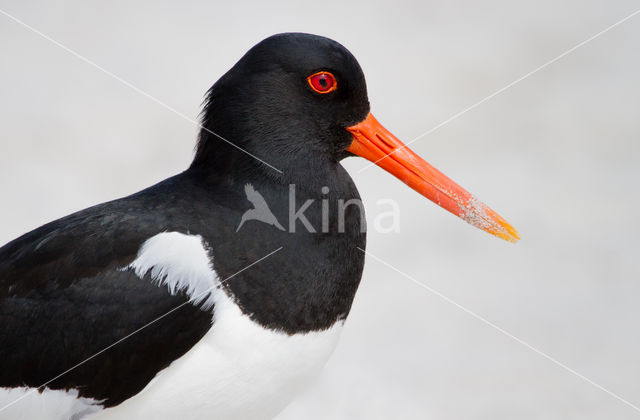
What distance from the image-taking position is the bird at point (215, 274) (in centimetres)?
264

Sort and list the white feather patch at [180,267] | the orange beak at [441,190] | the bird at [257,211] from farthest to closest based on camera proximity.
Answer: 1. the orange beak at [441,190]
2. the bird at [257,211]
3. the white feather patch at [180,267]

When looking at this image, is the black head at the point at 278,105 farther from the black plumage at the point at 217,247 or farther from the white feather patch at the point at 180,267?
the white feather patch at the point at 180,267

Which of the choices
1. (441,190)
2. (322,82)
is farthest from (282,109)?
(441,190)

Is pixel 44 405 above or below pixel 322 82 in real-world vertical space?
below

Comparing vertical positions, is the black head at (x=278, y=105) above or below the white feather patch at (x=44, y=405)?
above

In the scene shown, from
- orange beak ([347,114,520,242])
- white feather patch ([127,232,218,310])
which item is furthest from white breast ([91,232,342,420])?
orange beak ([347,114,520,242])

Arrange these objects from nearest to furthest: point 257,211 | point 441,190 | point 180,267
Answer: point 180,267, point 257,211, point 441,190

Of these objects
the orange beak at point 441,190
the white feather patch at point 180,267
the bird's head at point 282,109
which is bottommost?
the orange beak at point 441,190

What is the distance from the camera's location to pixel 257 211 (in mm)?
2783

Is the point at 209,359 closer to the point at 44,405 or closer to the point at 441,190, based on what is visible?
the point at 44,405

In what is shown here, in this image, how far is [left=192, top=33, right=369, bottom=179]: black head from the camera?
2832 millimetres

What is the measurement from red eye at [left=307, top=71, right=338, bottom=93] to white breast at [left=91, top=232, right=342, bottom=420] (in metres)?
0.60

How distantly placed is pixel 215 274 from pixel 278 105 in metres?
0.56

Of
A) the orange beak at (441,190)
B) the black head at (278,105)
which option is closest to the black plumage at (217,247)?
the black head at (278,105)
